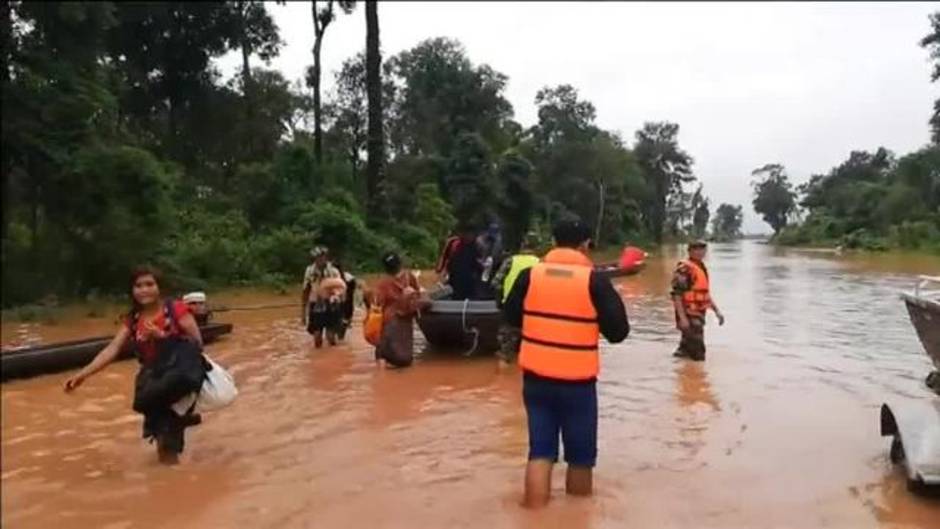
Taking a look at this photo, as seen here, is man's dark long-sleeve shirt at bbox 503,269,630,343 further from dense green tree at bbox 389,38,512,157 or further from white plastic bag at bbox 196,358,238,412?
dense green tree at bbox 389,38,512,157

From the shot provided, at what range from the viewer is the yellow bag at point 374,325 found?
33.3 feet

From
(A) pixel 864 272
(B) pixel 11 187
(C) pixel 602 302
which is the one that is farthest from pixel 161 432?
(A) pixel 864 272

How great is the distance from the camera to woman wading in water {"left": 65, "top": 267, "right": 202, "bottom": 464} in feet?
17.3

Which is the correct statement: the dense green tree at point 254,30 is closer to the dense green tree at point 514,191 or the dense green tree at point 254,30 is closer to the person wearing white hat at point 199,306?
the dense green tree at point 514,191

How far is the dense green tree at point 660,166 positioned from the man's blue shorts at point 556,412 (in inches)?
2940

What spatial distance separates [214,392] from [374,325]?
4372 mm

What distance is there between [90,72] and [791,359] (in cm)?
847

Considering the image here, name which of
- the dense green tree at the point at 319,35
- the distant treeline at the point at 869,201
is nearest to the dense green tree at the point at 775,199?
the distant treeline at the point at 869,201

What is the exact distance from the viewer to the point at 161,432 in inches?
236

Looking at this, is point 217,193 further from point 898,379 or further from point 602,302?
point 602,302

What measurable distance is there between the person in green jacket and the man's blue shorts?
10.8 ft

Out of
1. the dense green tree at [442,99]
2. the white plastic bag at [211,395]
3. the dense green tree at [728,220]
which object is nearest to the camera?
the white plastic bag at [211,395]

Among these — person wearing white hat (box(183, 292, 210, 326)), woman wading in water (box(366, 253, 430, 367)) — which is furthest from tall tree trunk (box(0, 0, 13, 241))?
woman wading in water (box(366, 253, 430, 367))

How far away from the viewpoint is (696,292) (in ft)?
32.3
